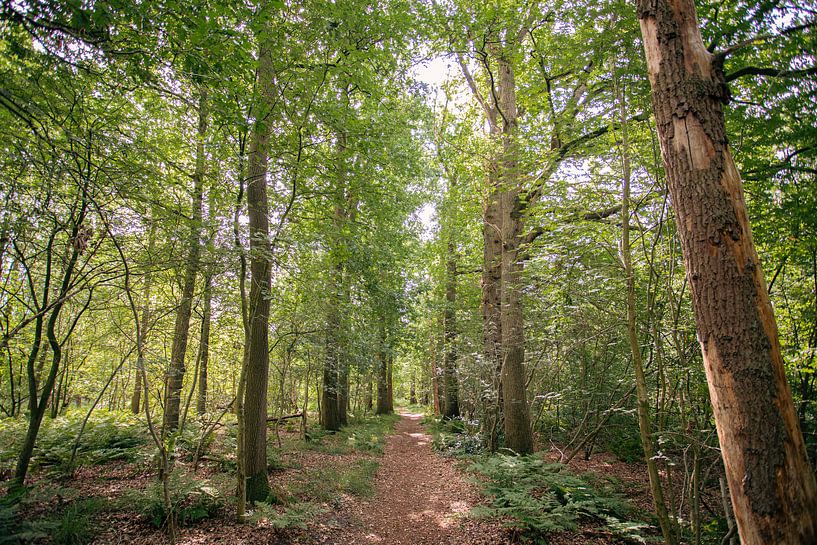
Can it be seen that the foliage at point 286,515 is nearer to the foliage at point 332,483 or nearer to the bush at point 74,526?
the foliage at point 332,483

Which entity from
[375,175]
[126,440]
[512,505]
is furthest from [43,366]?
[512,505]

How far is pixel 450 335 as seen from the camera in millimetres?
14828

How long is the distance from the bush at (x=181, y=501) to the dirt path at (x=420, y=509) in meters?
1.87

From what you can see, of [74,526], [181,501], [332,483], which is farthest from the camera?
[332,483]

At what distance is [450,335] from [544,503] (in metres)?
9.60

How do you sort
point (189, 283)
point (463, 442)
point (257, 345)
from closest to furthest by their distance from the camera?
point (257, 345) < point (189, 283) < point (463, 442)

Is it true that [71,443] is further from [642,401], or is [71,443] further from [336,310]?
[642,401]

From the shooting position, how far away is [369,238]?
8430 mm

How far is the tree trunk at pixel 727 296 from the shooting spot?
6.97 ft

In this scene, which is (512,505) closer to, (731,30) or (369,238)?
(369,238)

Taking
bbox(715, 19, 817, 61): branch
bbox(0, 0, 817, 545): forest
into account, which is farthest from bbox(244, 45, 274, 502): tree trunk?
bbox(715, 19, 817, 61): branch

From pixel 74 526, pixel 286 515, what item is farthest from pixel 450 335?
pixel 74 526

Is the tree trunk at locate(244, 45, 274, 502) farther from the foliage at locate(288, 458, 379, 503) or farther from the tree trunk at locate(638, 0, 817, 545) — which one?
the tree trunk at locate(638, 0, 817, 545)

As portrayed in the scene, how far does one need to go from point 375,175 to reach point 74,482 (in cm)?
717
